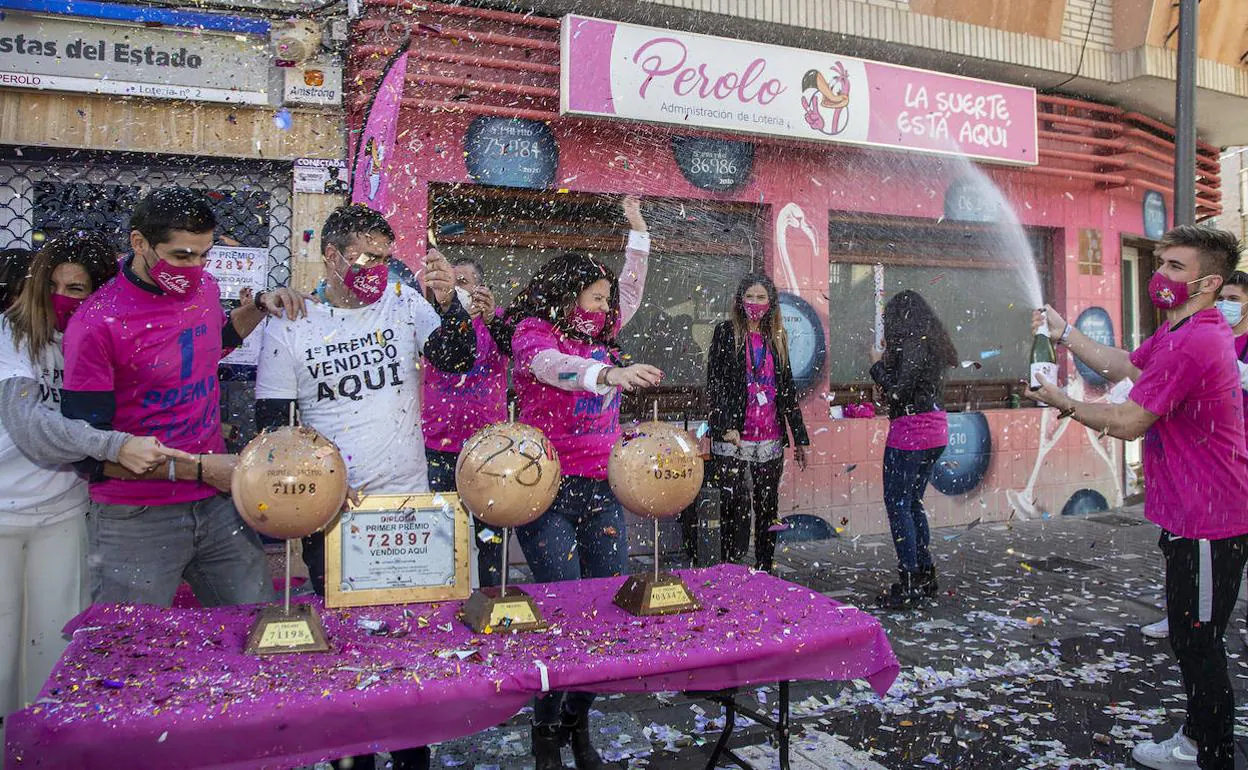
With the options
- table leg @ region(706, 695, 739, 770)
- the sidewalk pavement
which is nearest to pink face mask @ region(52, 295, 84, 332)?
the sidewalk pavement

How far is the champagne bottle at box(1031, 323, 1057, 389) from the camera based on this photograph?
3.28 m

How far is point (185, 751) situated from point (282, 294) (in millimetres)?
1574

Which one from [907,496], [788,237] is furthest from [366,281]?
[788,237]

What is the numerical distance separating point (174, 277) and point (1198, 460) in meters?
3.50

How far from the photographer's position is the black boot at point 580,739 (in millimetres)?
2947

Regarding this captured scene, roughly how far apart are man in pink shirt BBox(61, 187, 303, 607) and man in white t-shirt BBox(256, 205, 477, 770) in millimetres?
235

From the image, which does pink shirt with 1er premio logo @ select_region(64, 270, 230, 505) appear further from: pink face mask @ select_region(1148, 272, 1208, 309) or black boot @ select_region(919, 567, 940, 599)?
black boot @ select_region(919, 567, 940, 599)

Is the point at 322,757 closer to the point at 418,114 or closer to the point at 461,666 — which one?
the point at 461,666

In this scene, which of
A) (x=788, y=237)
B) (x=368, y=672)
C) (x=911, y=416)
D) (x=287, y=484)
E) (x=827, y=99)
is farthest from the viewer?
(x=788, y=237)

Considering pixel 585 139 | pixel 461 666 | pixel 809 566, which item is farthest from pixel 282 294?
pixel 809 566

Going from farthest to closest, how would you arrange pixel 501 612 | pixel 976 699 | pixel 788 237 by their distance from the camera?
pixel 788 237
pixel 976 699
pixel 501 612

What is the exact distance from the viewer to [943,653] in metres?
4.45

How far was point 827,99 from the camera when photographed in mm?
7219

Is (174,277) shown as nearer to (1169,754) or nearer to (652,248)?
(1169,754)
